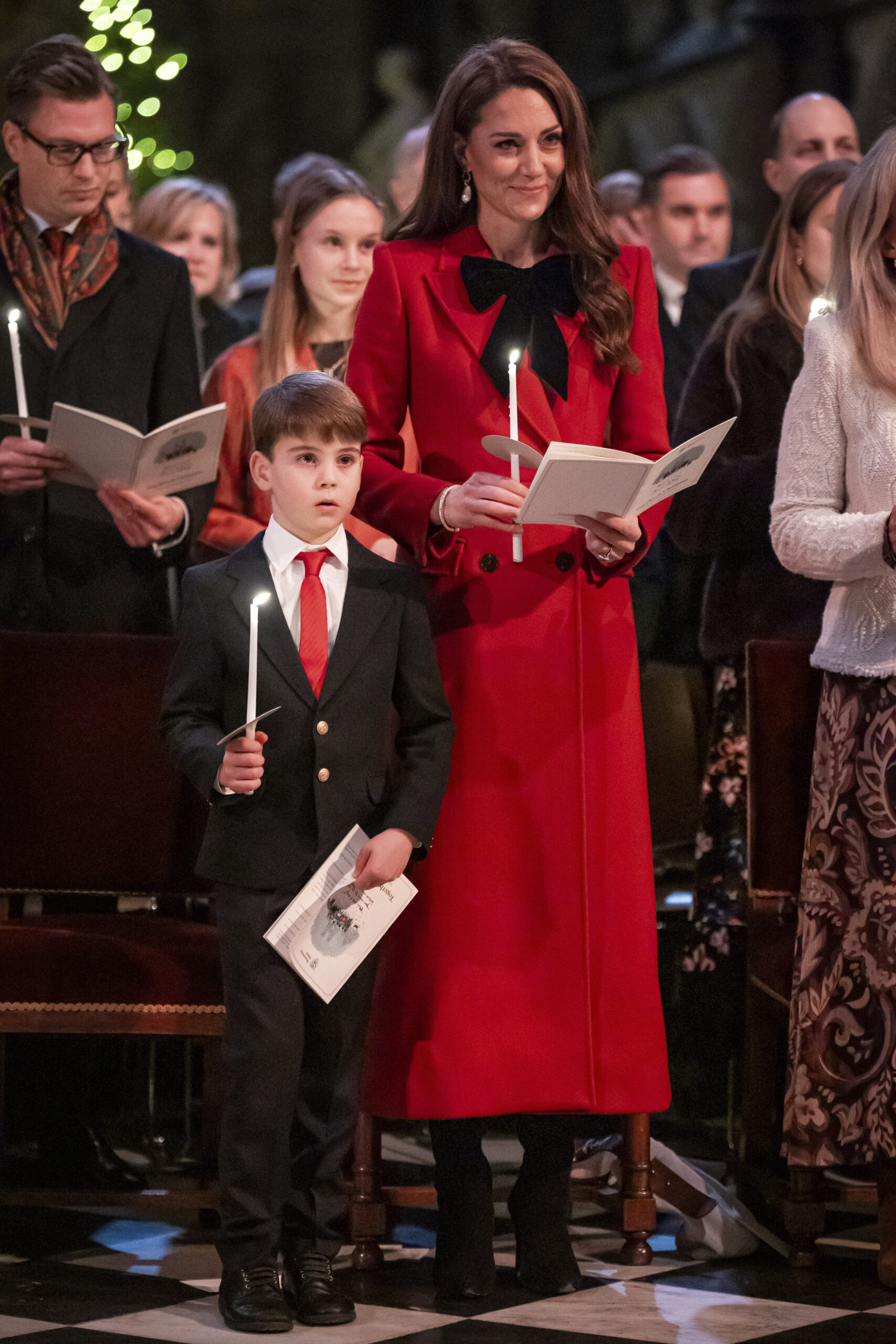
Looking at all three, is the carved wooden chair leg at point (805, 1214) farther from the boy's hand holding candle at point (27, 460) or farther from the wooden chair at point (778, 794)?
the boy's hand holding candle at point (27, 460)

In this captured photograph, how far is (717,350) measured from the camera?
170 inches

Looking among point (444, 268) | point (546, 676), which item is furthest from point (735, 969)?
point (444, 268)

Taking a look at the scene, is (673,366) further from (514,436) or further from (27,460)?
(514,436)

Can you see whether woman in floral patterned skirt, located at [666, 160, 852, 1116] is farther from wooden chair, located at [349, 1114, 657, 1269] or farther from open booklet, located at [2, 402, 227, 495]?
open booklet, located at [2, 402, 227, 495]

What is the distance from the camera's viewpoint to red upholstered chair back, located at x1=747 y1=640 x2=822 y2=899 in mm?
3496

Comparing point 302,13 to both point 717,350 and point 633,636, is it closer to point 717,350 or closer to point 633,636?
point 717,350

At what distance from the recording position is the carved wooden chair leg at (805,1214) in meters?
3.23

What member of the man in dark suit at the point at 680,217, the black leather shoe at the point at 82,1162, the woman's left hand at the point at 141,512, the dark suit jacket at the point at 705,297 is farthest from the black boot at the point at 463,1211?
the dark suit jacket at the point at 705,297

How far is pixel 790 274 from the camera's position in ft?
14.1

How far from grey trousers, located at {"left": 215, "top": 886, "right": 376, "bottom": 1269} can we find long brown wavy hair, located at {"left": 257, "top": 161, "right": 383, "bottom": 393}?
188 cm

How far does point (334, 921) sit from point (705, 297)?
2.66 m

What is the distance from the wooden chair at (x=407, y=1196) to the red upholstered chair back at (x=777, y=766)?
55cm

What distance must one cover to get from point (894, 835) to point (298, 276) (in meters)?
2.21

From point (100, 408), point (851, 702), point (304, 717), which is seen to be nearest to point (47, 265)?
point (100, 408)
